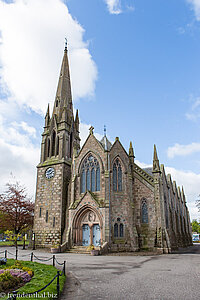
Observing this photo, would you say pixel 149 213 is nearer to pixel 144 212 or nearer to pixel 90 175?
pixel 144 212

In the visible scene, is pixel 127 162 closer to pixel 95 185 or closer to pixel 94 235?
pixel 95 185

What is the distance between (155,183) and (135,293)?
1950 centimetres

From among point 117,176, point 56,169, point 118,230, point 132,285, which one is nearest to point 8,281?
point 132,285

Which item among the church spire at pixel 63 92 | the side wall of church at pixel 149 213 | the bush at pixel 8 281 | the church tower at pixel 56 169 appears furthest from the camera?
the church spire at pixel 63 92

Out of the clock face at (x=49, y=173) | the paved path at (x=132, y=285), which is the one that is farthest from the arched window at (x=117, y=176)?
the paved path at (x=132, y=285)

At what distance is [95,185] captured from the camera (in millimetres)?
26953

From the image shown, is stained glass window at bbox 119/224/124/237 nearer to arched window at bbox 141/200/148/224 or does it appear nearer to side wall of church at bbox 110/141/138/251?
side wall of church at bbox 110/141/138/251

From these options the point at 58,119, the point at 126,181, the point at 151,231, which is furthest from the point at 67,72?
the point at 151,231

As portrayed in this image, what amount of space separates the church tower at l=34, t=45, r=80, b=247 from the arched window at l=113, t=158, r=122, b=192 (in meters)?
6.16

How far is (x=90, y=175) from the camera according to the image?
2780cm

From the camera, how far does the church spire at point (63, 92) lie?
35.8 metres

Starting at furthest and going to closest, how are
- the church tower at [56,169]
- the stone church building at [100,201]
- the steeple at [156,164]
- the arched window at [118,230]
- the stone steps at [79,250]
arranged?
the church tower at [56,169] → the steeple at [156,164] → the stone church building at [100,201] → the arched window at [118,230] → the stone steps at [79,250]

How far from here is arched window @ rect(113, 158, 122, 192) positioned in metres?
26.8

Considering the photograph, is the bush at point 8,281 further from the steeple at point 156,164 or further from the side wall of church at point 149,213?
the steeple at point 156,164
